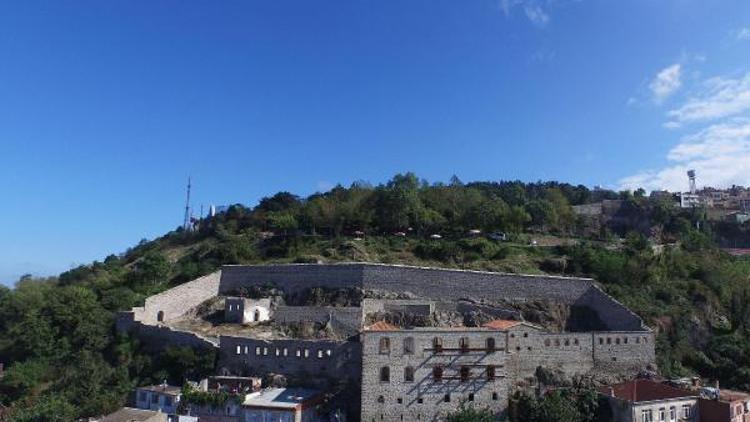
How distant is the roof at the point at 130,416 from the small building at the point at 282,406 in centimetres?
415

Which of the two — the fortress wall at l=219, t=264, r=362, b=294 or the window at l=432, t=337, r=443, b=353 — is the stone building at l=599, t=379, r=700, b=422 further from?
the fortress wall at l=219, t=264, r=362, b=294

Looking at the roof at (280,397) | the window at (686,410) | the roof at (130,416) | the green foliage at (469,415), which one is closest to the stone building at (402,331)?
the green foliage at (469,415)

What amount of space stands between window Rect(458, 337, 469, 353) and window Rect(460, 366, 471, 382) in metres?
0.74

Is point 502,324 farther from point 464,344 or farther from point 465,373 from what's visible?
point 465,373

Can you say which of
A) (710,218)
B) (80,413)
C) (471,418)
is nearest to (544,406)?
(471,418)

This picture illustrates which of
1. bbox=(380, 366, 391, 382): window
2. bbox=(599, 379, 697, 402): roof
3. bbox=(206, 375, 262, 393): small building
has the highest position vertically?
bbox=(380, 366, 391, 382): window

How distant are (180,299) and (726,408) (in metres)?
30.4

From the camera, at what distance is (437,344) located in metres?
26.6

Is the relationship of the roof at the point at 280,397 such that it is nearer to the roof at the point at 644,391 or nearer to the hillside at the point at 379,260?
the hillside at the point at 379,260

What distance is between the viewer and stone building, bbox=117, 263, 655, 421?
26.5m

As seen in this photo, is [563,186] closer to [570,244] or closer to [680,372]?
[570,244]

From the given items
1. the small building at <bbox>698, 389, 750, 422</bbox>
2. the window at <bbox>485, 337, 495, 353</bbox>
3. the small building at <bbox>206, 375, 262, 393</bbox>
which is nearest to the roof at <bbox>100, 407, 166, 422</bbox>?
the small building at <bbox>206, 375, 262, 393</bbox>

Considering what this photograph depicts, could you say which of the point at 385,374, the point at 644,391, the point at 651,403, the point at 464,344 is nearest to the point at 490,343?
the point at 464,344

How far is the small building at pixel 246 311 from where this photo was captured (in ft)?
117
